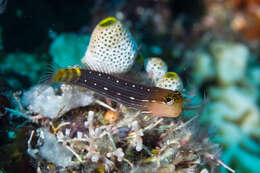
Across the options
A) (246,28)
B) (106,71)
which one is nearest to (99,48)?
(106,71)

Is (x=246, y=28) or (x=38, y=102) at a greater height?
(x=246, y=28)

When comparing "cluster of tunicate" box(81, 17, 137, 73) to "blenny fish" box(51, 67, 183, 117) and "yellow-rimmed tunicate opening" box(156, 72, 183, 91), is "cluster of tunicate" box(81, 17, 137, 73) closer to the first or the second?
"blenny fish" box(51, 67, 183, 117)

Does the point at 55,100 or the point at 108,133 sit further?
the point at 55,100

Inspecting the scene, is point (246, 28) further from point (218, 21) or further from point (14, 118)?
point (14, 118)

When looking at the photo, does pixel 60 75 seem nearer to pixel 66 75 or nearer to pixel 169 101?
pixel 66 75

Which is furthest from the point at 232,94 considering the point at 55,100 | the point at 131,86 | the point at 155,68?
Answer: the point at 55,100

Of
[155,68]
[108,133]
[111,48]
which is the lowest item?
[108,133]

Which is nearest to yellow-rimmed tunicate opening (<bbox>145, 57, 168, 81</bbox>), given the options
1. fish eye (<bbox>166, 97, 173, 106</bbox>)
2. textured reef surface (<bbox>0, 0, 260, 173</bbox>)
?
textured reef surface (<bbox>0, 0, 260, 173</bbox>)
